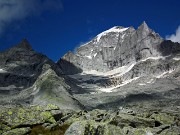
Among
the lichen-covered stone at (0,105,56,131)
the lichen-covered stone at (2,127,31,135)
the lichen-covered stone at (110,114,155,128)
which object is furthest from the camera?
the lichen-covered stone at (110,114,155,128)

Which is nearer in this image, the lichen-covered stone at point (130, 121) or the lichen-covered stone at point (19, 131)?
the lichen-covered stone at point (19, 131)

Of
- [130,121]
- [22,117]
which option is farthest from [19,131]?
[130,121]

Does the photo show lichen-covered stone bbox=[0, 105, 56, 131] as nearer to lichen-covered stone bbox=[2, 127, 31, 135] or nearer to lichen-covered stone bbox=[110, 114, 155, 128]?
lichen-covered stone bbox=[2, 127, 31, 135]

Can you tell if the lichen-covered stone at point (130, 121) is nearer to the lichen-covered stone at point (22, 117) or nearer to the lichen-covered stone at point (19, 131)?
the lichen-covered stone at point (22, 117)

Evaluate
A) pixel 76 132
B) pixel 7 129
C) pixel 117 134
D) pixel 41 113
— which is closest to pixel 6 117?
pixel 7 129

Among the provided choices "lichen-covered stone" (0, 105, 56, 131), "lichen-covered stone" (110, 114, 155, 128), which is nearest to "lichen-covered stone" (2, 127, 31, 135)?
"lichen-covered stone" (0, 105, 56, 131)

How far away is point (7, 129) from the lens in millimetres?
24781

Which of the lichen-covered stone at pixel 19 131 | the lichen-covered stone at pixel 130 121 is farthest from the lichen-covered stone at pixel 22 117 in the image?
the lichen-covered stone at pixel 130 121

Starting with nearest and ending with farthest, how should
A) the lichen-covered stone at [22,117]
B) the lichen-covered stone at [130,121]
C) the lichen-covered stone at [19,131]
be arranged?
the lichen-covered stone at [19,131]
the lichen-covered stone at [22,117]
the lichen-covered stone at [130,121]

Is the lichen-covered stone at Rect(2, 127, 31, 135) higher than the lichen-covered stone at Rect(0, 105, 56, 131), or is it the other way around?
the lichen-covered stone at Rect(0, 105, 56, 131)

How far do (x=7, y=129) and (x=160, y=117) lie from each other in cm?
1509

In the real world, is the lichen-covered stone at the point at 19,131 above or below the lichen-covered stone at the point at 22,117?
below

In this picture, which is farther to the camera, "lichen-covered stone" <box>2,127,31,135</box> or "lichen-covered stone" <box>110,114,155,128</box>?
"lichen-covered stone" <box>110,114,155,128</box>

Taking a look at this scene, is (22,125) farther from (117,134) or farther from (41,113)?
(117,134)
